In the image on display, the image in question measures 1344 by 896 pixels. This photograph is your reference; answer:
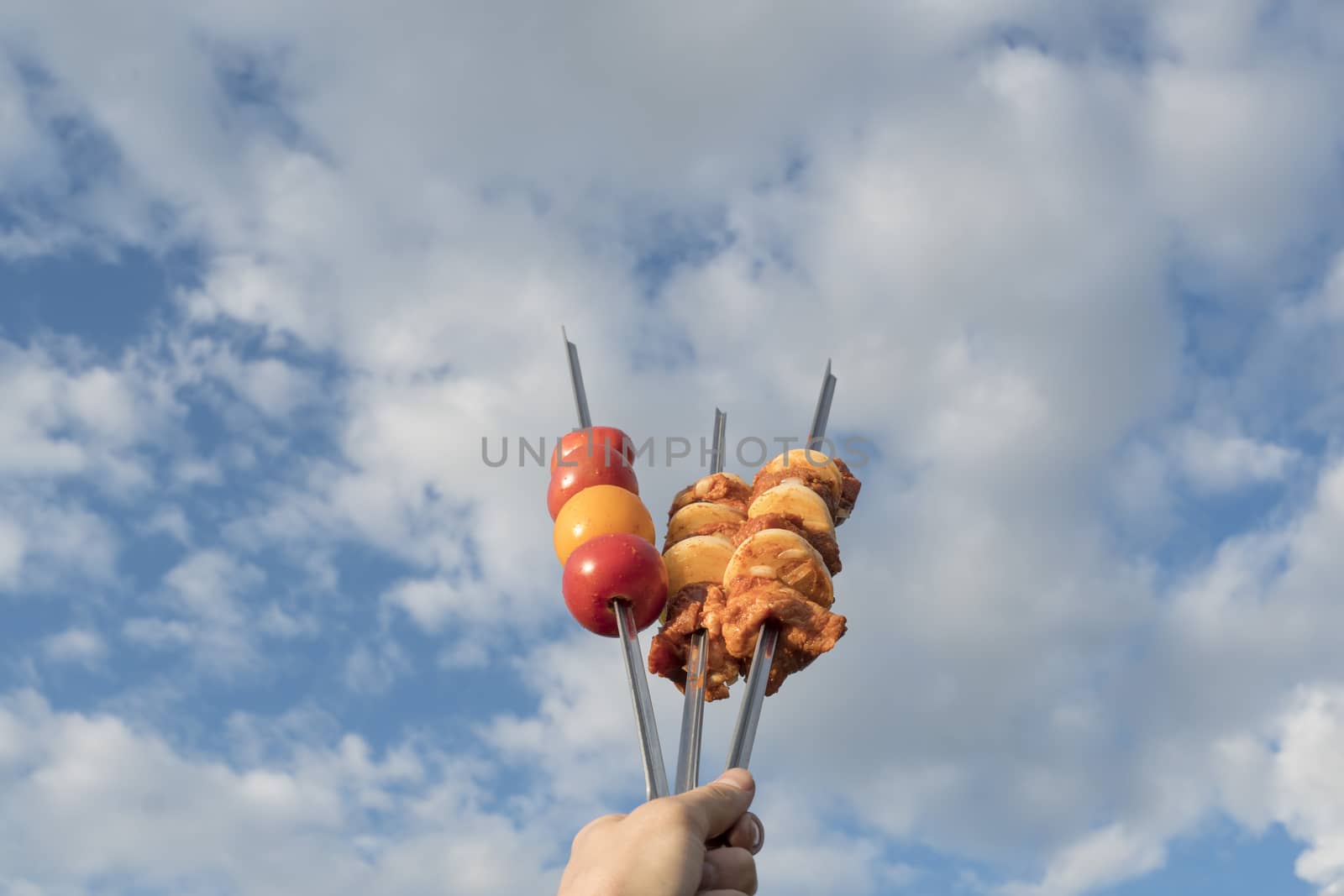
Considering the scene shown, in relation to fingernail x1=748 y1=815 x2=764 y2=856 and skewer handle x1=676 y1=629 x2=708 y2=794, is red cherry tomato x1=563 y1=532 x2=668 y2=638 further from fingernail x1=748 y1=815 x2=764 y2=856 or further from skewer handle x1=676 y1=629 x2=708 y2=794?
fingernail x1=748 y1=815 x2=764 y2=856

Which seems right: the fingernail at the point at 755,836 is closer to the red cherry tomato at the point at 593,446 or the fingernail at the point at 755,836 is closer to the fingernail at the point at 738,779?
the fingernail at the point at 738,779

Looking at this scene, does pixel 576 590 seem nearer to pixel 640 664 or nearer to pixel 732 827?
pixel 640 664

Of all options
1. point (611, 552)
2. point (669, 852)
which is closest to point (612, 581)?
point (611, 552)

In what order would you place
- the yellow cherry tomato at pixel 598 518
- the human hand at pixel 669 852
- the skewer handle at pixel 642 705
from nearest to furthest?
the human hand at pixel 669 852 → the skewer handle at pixel 642 705 → the yellow cherry tomato at pixel 598 518

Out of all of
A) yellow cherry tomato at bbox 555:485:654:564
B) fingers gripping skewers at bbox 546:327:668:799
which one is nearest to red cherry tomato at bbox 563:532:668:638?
fingers gripping skewers at bbox 546:327:668:799

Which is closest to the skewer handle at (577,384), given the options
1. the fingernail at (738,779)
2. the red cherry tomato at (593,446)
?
the red cherry tomato at (593,446)

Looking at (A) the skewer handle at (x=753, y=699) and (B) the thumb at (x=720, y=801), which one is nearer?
(B) the thumb at (x=720, y=801)
